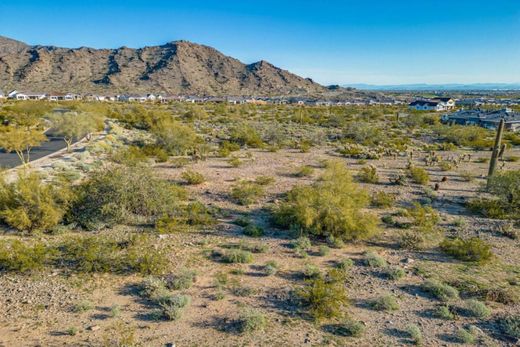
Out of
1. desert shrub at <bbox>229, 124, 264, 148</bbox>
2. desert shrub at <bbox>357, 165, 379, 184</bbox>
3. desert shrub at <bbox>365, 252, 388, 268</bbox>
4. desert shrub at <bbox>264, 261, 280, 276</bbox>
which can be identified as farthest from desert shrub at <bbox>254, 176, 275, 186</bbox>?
desert shrub at <bbox>229, 124, 264, 148</bbox>

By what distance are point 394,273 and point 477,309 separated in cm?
227

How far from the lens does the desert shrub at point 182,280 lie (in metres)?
9.50

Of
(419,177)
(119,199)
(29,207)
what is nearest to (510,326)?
(119,199)

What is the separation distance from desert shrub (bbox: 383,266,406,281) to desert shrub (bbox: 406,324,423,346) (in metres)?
2.28

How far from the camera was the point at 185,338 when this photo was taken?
25.1 ft

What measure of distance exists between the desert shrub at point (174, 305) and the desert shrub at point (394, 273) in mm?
5812

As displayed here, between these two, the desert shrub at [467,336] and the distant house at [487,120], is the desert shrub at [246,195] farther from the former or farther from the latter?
the distant house at [487,120]

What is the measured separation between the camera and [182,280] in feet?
31.7

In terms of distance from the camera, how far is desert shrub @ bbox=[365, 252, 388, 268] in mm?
11055

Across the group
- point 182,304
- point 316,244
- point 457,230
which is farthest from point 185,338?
point 457,230

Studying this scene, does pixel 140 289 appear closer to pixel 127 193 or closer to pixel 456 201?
pixel 127 193

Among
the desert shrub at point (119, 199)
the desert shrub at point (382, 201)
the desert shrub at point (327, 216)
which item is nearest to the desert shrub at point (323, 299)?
the desert shrub at point (327, 216)

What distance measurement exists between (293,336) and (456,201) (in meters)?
14.7

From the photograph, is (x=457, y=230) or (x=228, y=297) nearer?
(x=228, y=297)
